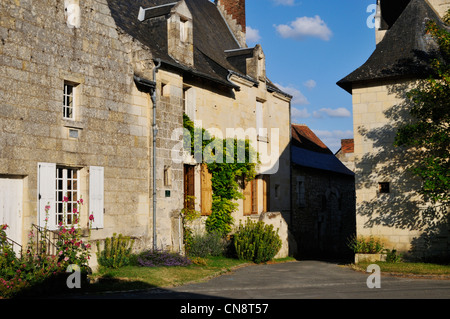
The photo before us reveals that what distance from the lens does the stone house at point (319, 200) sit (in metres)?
23.8

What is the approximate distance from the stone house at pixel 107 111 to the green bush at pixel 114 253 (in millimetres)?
251

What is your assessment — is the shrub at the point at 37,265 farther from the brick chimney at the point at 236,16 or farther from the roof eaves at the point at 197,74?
the brick chimney at the point at 236,16

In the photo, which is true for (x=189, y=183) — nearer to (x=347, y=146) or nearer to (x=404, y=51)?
(x=404, y=51)

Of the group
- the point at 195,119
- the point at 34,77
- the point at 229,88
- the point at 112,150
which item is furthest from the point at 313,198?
the point at 34,77

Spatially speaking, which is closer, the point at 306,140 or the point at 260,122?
the point at 260,122

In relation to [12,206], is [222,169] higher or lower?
higher

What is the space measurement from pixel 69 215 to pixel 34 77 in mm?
3153

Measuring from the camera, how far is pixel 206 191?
17625 millimetres

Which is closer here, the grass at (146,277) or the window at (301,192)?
the grass at (146,277)

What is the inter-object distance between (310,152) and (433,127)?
41.3 feet

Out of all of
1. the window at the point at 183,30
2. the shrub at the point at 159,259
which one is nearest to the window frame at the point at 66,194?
the shrub at the point at 159,259

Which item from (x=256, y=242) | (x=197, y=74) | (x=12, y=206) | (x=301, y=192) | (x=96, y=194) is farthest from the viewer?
(x=301, y=192)

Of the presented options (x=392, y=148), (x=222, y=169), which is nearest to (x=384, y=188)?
(x=392, y=148)

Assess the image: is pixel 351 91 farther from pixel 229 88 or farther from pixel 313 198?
pixel 313 198
